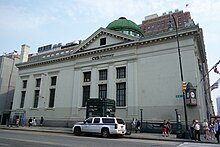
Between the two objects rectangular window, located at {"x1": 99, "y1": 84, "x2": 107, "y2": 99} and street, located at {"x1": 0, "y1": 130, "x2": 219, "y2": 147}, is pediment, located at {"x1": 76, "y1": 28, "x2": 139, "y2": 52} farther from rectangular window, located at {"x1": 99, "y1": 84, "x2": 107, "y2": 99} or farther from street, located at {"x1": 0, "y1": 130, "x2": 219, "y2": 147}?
street, located at {"x1": 0, "y1": 130, "x2": 219, "y2": 147}

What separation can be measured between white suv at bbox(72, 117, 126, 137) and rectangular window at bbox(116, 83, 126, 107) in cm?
876

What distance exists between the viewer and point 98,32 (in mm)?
30922

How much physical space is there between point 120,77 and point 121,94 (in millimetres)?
2592

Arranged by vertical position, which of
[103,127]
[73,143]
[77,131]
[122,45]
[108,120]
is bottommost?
[73,143]

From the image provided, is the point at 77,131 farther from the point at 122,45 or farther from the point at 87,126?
the point at 122,45

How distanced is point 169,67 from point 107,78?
932cm

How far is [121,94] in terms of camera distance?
27.4 metres

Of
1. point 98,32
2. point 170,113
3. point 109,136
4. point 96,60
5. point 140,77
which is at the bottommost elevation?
point 109,136

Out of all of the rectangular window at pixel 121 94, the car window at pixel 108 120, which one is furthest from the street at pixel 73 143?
the rectangular window at pixel 121 94

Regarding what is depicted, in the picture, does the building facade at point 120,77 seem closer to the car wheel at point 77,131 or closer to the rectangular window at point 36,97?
the rectangular window at point 36,97

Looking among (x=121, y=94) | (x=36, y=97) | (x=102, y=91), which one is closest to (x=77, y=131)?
(x=121, y=94)

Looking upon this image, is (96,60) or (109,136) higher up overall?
(96,60)

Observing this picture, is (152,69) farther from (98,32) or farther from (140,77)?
(98,32)

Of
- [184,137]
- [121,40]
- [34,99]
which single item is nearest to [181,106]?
[184,137]
